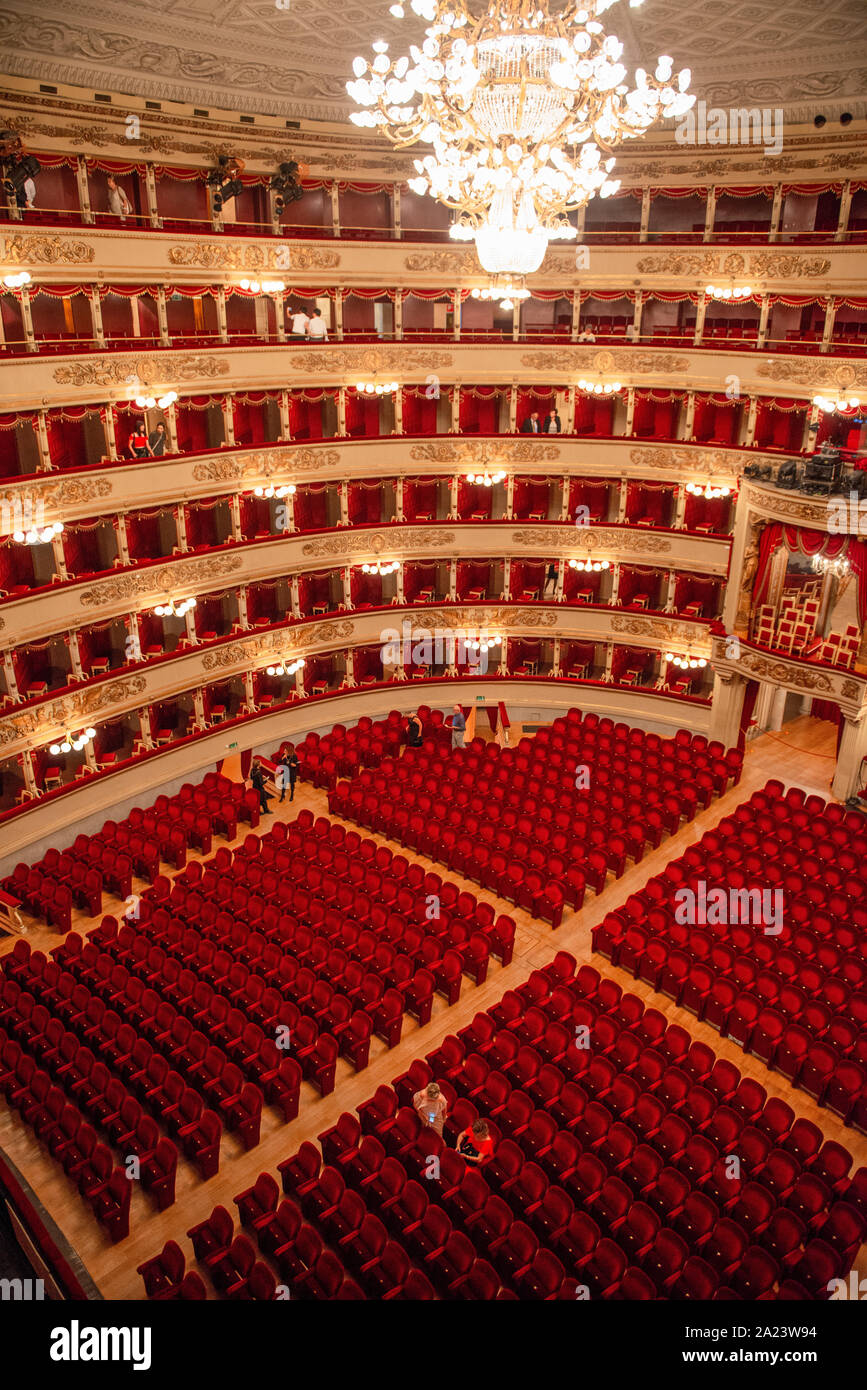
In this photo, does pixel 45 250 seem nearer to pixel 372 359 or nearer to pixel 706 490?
pixel 372 359

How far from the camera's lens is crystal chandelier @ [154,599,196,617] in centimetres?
1970

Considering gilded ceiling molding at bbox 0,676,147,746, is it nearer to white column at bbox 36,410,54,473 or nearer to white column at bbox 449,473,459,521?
white column at bbox 36,410,54,473

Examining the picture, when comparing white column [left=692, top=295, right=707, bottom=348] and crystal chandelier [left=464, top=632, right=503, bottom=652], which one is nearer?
white column [left=692, top=295, right=707, bottom=348]

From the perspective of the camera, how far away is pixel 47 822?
1830 centimetres

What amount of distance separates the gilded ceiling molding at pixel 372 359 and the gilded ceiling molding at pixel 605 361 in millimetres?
2272

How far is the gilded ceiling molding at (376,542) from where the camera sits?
74.1 ft

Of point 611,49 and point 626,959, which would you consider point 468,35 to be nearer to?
point 611,49

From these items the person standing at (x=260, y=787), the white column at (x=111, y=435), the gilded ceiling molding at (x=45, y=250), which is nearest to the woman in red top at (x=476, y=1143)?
the person standing at (x=260, y=787)

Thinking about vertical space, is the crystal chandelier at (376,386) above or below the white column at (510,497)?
above

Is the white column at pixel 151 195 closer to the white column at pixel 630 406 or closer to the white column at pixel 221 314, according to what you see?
the white column at pixel 221 314

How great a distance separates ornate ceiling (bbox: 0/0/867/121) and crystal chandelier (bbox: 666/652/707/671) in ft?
37.8

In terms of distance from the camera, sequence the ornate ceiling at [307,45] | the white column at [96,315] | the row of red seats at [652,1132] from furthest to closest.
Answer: the white column at [96,315], the ornate ceiling at [307,45], the row of red seats at [652,1132]

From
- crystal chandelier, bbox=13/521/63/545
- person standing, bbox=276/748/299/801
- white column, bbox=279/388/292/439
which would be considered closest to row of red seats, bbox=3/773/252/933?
person standing, bbox=276/748/299/801
